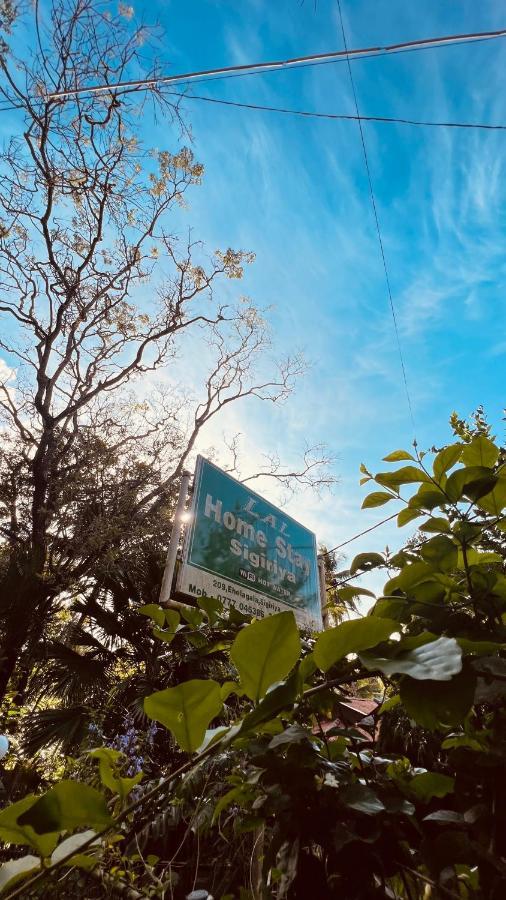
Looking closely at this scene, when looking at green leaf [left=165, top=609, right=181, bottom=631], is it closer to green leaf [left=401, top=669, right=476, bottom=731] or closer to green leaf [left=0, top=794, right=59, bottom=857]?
green leaf [left=0, top=794, right=59, bottom=857]

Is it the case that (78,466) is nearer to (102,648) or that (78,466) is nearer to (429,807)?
(102,648)

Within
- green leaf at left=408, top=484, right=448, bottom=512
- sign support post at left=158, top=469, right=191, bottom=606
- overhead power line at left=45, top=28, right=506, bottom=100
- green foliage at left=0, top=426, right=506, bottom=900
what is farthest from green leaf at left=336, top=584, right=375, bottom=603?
overhead power line at left=45, top=28, right=506, bottom=100

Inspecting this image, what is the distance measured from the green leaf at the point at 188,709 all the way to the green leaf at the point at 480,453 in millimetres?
448

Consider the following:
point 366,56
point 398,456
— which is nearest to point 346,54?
point 366,56

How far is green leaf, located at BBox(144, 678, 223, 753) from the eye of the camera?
321 millimetres

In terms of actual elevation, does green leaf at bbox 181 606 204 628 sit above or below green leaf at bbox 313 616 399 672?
above

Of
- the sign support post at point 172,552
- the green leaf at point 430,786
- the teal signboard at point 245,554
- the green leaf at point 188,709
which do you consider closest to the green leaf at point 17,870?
the green leaf at point 188,709

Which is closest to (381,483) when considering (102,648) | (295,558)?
(295,558)

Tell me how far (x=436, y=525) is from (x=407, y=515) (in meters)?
0.07

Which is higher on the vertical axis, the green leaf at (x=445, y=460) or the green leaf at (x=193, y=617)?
the green leaf at (x=445, y=460)

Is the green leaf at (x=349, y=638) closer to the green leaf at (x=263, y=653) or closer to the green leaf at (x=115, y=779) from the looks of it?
the green leaf at (x=263, y=653)

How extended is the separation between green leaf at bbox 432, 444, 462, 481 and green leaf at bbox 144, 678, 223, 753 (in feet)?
1.37

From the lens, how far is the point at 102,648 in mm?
4250

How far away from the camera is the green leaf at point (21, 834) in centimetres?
32
